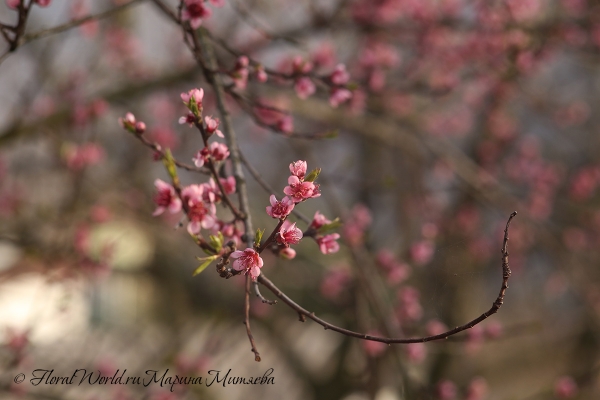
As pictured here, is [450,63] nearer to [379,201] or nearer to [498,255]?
[498,255]

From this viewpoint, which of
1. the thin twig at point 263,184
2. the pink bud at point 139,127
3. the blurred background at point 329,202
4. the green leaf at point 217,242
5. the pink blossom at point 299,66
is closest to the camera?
the green leaf at point 217,242

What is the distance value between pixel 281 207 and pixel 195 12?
0.83 metres

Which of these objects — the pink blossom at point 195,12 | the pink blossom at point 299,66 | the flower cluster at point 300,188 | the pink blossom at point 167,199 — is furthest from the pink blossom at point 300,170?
the pink blossom at point 299,66

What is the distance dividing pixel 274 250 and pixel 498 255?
5.18 meters

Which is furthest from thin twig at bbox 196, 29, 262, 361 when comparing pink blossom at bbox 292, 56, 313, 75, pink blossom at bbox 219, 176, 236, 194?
pink blossom at bbox 292, 56, 313, 75

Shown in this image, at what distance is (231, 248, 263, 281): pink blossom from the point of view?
47.3 inches

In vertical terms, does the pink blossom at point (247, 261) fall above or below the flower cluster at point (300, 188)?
below

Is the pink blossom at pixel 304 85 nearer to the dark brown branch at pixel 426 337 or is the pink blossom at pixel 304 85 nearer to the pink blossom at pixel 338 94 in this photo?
the pink blossom at pixel 338 94

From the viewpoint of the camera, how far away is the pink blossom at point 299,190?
4.06 feet

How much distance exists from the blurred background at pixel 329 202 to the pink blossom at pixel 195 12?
0.21 metres

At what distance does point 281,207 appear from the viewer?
126 cm

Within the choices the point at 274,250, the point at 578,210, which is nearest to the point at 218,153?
the point at 274,250

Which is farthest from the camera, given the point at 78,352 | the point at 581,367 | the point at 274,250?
the point at 581,367

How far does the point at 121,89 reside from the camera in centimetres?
366
